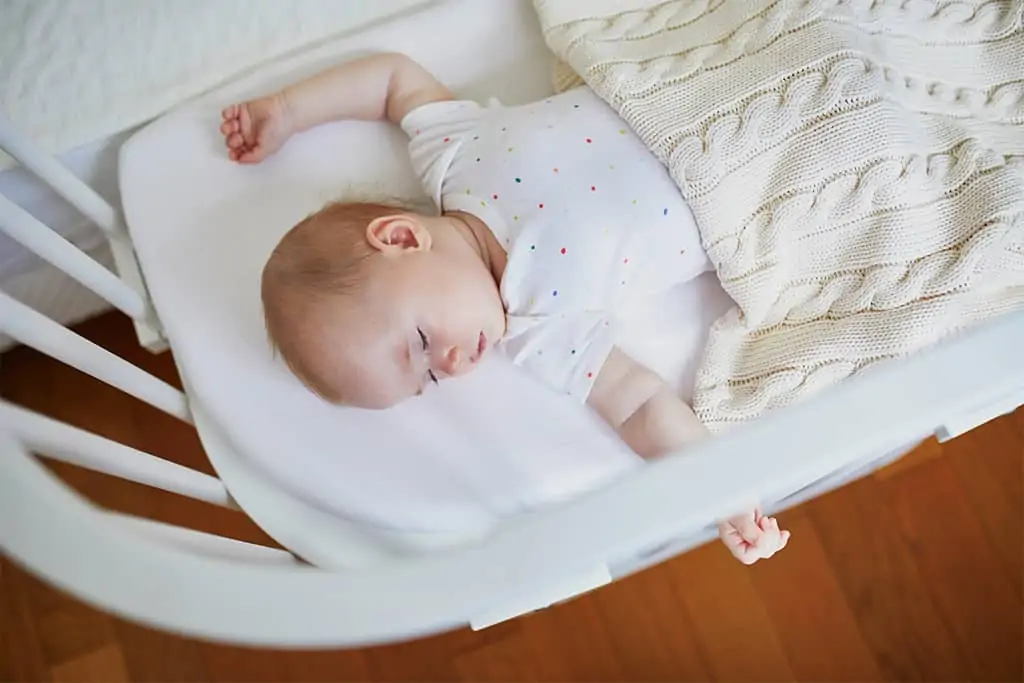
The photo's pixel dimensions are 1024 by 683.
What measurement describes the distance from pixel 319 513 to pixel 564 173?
0.34m

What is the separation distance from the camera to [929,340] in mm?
737

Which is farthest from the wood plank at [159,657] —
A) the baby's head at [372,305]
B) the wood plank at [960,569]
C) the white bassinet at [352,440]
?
the wood plank at [960,569]

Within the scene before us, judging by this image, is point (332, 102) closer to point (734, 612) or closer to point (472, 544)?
point (472, 544)

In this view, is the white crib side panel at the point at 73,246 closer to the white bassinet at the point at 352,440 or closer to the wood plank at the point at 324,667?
the white bassinet at the point at 352,440

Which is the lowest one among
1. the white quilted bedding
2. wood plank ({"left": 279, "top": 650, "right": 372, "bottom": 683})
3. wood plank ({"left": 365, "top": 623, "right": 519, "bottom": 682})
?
wood plank ({"left": 365, "top": 623, "right": 519, "bottom": 682})

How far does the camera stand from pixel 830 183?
2.46 ft

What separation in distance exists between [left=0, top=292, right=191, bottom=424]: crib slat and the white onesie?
27 centimetres

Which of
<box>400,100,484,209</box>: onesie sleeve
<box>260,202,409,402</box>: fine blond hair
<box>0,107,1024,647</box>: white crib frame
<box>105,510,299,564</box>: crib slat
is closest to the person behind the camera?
<box>0,107,1024,647</box>: white crib frame

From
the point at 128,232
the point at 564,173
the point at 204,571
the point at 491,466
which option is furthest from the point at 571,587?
the point at 128,232

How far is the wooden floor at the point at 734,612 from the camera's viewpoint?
1.08 meters

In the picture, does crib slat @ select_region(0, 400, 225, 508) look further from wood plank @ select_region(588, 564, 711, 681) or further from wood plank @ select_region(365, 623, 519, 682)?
wood plank @ select_region(588, 564, 711, 681)

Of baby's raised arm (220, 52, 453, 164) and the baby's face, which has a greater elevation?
baby's raised arm (220, 52, 453, 164)

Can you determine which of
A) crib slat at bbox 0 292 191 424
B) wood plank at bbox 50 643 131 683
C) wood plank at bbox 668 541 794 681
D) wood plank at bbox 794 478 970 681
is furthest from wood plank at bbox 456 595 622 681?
crib slat at bbox 0 292 191 424

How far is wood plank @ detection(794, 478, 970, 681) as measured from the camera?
3.57 ft
